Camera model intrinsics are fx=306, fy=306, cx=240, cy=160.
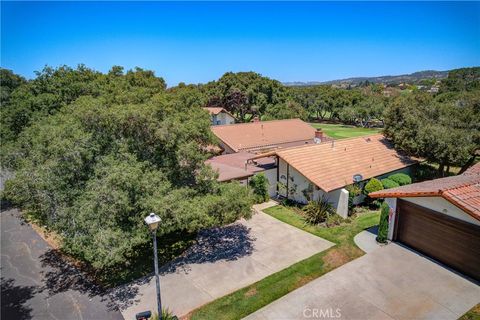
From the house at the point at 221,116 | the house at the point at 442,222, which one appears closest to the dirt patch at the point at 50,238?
the house at the point at 442,222

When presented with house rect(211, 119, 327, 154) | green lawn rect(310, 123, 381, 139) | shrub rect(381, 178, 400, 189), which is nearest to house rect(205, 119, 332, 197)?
house rect(211, 119, 327, 154)

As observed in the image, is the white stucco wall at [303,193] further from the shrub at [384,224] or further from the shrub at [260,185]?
the shrub at [384,224]

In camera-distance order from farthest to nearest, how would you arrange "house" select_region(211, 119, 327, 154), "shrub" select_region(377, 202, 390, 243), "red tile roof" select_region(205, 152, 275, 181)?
"house" select_region(211, 119, 327, 154) < "red tile roof" select_region(205, 152, 275, 181) < "shrub" select_region(377, 202, 390, 243)

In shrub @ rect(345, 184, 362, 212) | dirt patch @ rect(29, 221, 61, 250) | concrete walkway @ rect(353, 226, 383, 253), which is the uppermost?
shrub @ rect(345, 184, 362, 212)

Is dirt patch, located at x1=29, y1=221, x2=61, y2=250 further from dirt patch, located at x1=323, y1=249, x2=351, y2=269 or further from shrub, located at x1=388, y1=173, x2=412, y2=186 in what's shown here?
shrub, located at x1=388, y1=173, x2=412, y2=186

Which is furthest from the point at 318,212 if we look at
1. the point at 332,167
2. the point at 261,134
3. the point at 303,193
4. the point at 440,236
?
the point at 261,134

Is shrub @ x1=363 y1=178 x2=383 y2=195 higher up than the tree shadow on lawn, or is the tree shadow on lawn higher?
shrub @ x1=363 y1=178 x2=383 y2=195

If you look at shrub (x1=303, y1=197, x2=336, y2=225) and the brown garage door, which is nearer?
the brown garage door
